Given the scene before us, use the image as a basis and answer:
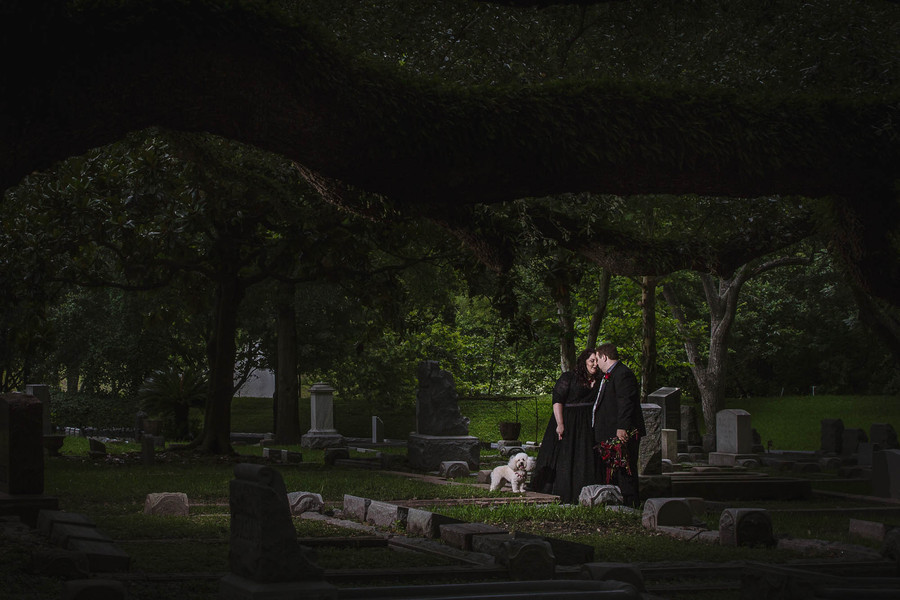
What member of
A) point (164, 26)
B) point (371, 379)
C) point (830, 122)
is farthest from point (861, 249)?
point (371, 379)

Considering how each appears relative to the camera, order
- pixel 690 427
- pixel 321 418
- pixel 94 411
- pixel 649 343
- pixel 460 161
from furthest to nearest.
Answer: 1. pixel 94 411
2. pixel 321 418
3. pixel 690 427
4. pixel 649 343
5. pixel 460 161

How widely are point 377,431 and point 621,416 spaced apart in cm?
1950

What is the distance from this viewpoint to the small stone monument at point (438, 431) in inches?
758

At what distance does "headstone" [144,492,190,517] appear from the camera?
37.6 ft

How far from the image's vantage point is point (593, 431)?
13.9 meters

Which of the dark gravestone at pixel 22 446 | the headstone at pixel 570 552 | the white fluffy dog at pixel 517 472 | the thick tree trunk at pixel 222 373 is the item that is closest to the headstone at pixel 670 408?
the white fluffy dog at pixel 517 472

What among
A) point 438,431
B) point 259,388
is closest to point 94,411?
point 259,388

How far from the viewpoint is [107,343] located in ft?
108

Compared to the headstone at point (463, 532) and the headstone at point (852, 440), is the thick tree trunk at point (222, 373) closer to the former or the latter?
the headstone at point (463, 532)

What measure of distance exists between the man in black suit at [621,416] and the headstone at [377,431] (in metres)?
18.1

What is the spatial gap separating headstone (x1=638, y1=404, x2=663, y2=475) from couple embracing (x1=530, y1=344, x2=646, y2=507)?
1.48 m

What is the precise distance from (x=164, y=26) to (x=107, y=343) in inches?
1088

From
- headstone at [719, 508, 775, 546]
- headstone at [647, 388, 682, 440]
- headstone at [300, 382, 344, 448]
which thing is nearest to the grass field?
headstone at [300, 382, 344, 448]

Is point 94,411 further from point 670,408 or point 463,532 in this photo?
point 463,532
